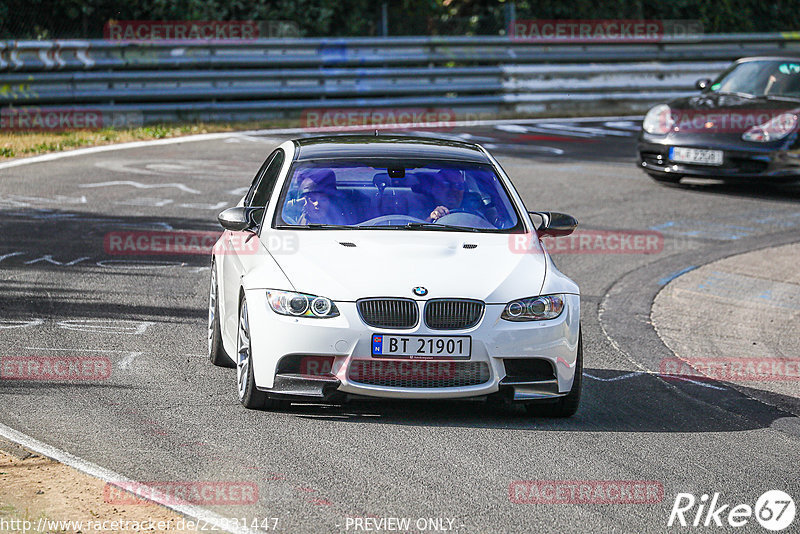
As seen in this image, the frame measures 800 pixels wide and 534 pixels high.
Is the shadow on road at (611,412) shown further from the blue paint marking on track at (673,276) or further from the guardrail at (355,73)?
the guardrail at (355,73)

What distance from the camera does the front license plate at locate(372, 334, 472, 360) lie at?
618cm

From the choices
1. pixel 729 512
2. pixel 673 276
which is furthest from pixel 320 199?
pixel 673 276

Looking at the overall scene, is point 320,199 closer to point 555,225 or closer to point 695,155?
point 555,225

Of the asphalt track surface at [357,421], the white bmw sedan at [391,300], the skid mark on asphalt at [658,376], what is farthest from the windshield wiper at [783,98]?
the white bmw sedan at [391,300]

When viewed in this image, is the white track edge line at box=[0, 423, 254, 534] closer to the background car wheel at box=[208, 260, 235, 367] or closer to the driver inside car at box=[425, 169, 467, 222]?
the background car wheel at box=[208, 260, 235, 367]

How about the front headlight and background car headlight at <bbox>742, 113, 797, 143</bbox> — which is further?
background car headlight at <bbox>742, 113, 797, 143</bbox>

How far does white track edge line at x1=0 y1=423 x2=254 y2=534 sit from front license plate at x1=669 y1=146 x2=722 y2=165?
1089 centimetres

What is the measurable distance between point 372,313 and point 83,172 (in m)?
9.99

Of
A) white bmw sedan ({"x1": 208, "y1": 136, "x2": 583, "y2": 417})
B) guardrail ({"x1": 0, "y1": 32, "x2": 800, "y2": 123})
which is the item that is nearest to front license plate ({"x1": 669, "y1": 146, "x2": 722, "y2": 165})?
guardrail ({"x1": 0, "y1": 32, "x2": 800, "y2": 123})

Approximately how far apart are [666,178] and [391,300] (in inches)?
420

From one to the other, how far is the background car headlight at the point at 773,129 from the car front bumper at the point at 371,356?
955cm

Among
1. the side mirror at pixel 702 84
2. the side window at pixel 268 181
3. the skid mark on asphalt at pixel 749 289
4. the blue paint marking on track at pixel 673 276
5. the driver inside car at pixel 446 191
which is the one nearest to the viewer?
the driver inside car at pixel 446 191

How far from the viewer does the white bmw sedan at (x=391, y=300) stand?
6.22 meters

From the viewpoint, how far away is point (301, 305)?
20.6 feet
